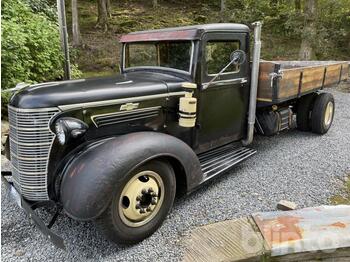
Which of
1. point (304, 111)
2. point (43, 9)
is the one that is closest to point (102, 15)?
point (43, 9)

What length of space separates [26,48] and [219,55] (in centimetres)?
345

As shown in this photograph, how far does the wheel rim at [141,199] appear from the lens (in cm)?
256

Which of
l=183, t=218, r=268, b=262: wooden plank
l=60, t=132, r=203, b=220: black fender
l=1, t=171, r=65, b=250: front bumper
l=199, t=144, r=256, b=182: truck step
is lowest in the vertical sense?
l=183, t=218, r=268, b=262: wooden plank

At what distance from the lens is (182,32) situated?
11.1 ft

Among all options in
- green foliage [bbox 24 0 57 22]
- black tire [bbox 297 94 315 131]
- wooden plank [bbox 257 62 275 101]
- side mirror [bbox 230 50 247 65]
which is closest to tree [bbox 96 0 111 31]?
green foliage [bbox 24 0 57 22]

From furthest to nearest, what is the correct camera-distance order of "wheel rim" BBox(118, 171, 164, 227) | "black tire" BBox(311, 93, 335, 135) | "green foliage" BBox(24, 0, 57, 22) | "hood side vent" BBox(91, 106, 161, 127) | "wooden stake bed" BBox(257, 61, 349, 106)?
1. "green foliage" BBox(24, 0, 57, 22)
2. "black tire" BBox(311, 93, 335, 135)
3. "wooden stake bed" BBox(257, 61, 349, 106)
4. "hood side vent" BBox(91, 106, 161, 127)
5. "wheel rim" BBox(118, 171, 164, 227)

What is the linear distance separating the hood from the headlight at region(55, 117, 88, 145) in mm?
161

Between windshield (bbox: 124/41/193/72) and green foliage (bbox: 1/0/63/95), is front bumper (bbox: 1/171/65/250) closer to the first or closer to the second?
windshield (bbox: 124/41/193/72)

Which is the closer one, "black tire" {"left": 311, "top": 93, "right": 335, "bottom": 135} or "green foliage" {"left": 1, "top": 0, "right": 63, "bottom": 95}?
"green foliage" {"left": 1, "top": 0, "right": 63, "bottom": 95}

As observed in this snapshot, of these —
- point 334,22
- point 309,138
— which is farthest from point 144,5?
point 309,138

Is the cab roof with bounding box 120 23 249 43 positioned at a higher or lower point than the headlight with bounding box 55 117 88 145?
higher

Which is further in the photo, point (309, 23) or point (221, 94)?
point (309, 23)

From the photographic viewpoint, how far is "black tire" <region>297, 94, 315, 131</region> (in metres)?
5.36

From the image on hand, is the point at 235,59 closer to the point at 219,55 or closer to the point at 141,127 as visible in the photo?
the point at 219,55
